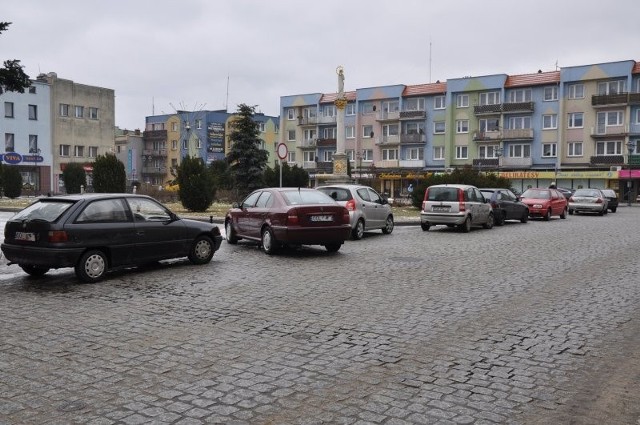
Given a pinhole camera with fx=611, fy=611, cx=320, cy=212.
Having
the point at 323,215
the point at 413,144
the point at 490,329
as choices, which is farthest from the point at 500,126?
the point at 490,329

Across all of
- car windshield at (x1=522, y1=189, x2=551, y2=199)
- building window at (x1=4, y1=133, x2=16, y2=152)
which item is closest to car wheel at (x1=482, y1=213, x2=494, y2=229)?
car windshield at (x1=522, y1=189, x2=551, y2=199)

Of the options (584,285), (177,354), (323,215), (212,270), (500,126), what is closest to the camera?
(177,354)

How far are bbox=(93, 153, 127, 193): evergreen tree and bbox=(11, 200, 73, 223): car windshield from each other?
75.2 feet

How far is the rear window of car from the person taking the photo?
68.2ft

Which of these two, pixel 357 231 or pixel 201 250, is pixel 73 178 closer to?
pixel 357 231

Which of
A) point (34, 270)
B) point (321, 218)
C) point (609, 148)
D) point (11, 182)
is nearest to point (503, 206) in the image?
point (321, 218)

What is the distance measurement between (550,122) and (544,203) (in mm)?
42741

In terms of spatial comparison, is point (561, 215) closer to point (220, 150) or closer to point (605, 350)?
point (605, 350)

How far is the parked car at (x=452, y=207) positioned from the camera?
20562 millimetres

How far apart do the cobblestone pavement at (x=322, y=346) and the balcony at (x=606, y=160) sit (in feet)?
185

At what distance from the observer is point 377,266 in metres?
12.0

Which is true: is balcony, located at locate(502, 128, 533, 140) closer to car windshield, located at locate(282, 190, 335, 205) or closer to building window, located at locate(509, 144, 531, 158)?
building window, located at locate(509, 144, 531, 158)

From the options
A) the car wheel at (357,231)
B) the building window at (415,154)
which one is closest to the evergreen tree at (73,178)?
the car wheel at (357,231)

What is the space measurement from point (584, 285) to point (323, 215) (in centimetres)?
570
